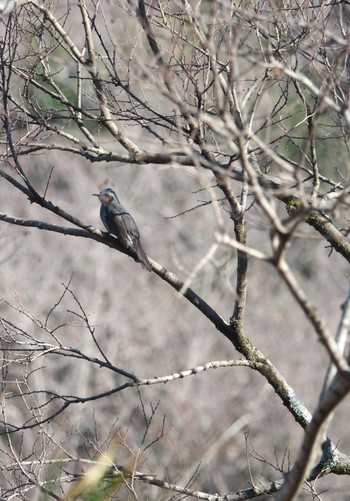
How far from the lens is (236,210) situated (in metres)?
4.38

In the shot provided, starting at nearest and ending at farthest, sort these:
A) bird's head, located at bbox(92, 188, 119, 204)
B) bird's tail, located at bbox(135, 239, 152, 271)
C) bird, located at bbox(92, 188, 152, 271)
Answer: bird's tail, located at bbox(135, 239, 152, 271)
bird, located at bbox(92, 188, 152, 271)
bird's head, located at bbox(92, 188, 119, 204)

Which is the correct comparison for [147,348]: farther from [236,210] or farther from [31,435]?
[236,210]

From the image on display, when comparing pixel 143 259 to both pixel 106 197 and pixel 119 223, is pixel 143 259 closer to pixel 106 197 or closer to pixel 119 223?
pixel 119 223

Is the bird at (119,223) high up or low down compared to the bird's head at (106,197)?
down

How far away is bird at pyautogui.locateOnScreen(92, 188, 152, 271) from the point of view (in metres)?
6.13

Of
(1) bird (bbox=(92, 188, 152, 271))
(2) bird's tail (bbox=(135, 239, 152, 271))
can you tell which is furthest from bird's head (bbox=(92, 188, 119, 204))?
(2) bird's tail (bbox=(135, 239, 152, 271))

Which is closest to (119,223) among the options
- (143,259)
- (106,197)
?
(106,197)

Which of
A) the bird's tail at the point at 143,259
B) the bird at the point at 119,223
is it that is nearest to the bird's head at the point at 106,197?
the bird at the point at 119,223

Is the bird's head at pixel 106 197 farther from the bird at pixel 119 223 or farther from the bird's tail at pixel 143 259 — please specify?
the bird's tail at pixel 143 259

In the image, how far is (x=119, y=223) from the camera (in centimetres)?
680

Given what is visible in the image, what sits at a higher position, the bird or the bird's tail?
the bird

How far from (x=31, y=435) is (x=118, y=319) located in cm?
288

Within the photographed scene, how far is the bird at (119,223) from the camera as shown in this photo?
6.13 meters

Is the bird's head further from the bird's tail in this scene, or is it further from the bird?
the bird's tail
